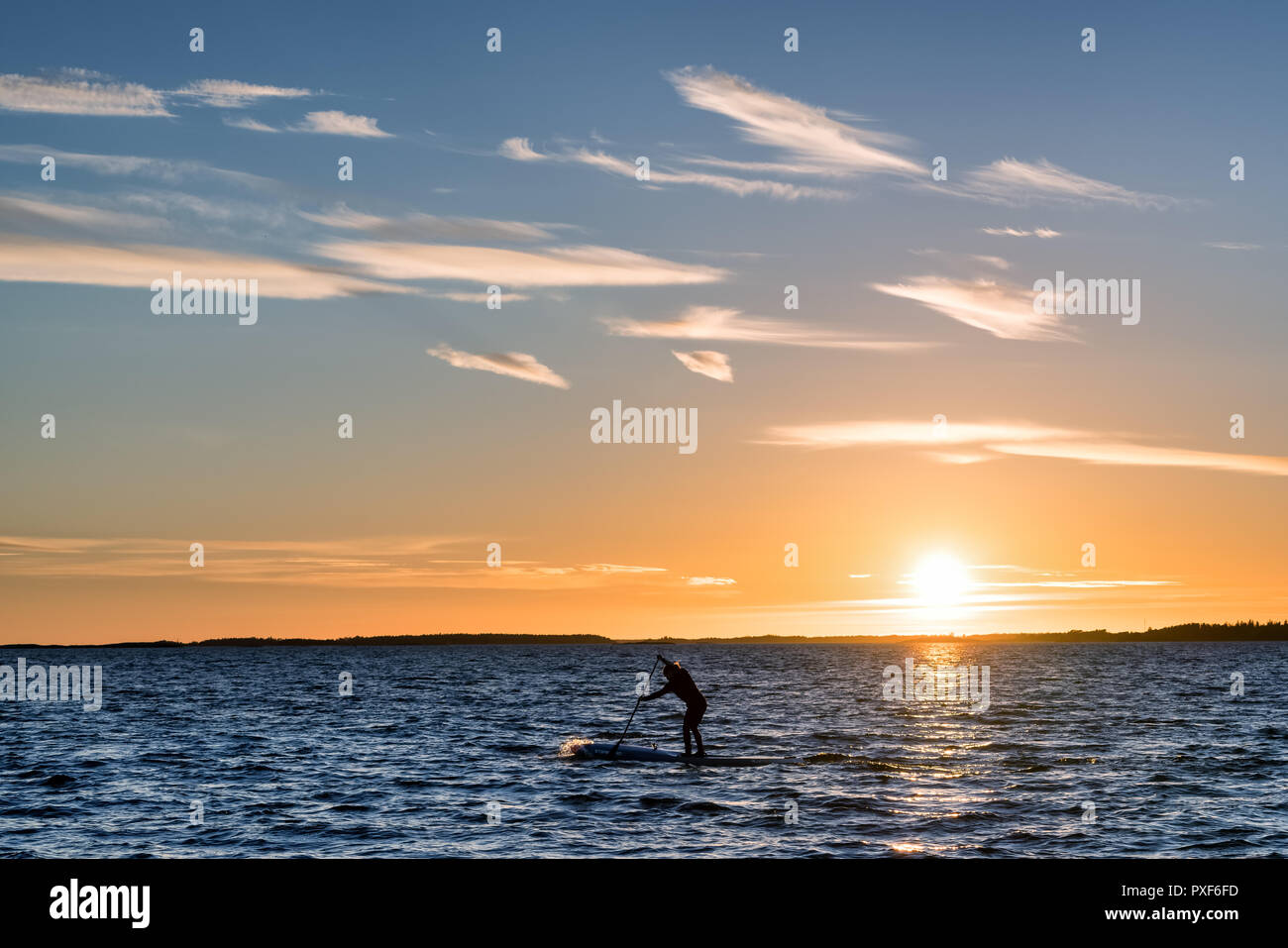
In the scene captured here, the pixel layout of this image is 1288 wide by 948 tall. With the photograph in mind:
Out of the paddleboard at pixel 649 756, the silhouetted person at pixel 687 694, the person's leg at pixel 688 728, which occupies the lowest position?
the paddleboard at pixel 649 756

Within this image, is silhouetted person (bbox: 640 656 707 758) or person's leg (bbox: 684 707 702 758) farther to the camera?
person's leg (bbox: 684 707 702 758)

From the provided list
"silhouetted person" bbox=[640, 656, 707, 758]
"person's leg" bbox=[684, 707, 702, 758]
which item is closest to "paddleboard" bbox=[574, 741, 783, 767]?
"person's leg" bbox=[684, 707, 702, 758]

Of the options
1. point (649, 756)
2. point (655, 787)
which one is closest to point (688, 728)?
point (649, 756)

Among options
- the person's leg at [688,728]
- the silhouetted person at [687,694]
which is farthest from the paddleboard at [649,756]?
the silhouetted person at [687,694]

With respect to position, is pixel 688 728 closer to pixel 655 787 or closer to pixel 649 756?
pixel 649 756

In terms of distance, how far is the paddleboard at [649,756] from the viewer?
3162 centimetres

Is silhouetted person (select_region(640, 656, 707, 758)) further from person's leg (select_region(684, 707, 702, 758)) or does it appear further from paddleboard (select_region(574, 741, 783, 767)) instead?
paddleboard (select_region(574, 741, 783, 767))

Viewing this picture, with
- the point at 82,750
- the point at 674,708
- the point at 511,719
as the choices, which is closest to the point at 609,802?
the point at 82,750

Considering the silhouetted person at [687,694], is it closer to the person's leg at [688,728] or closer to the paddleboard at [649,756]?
the person's leg at [688,728]

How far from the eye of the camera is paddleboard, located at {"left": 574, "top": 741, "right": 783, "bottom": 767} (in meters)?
31.6

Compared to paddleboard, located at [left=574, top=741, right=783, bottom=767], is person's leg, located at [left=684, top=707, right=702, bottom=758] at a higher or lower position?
higher

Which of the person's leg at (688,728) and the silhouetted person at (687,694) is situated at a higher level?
the silhouetted person at (687,694)
